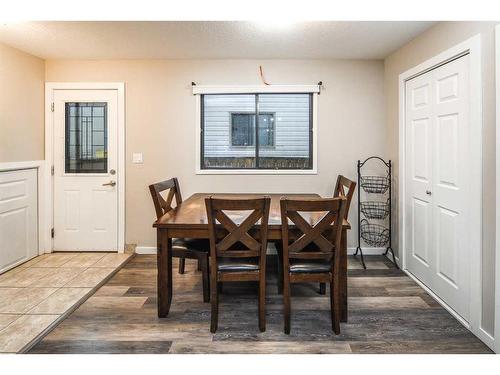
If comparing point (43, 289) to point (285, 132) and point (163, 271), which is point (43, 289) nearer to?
point (163, 271)

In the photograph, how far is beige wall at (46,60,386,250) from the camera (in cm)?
400

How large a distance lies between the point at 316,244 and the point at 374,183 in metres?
2.05

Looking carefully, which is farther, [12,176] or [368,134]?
[368,134]

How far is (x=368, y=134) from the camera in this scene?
→ 159 inches

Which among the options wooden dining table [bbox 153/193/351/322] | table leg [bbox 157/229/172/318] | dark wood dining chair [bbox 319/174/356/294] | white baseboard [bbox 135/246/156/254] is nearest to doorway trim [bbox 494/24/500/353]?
wooden dining table [bbox 153/193/351/322]

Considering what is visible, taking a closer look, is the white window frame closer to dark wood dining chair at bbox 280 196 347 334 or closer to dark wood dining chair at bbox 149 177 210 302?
dark wood dining chair at bbox 149 177 210 302

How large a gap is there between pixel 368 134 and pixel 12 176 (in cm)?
385

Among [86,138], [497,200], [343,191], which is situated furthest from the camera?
[86,138]

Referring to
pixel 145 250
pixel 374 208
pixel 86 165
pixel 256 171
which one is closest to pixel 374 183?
pixel 374 208

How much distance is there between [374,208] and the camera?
13.0ft

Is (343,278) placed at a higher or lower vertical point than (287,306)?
higher

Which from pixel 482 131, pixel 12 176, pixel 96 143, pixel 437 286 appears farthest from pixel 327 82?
pixel 12 176

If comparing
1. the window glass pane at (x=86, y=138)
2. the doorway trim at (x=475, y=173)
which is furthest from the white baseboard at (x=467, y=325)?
the window glass pane at (x=86, y=138)

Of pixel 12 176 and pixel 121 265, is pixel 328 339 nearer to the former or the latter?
pixel 121 265
